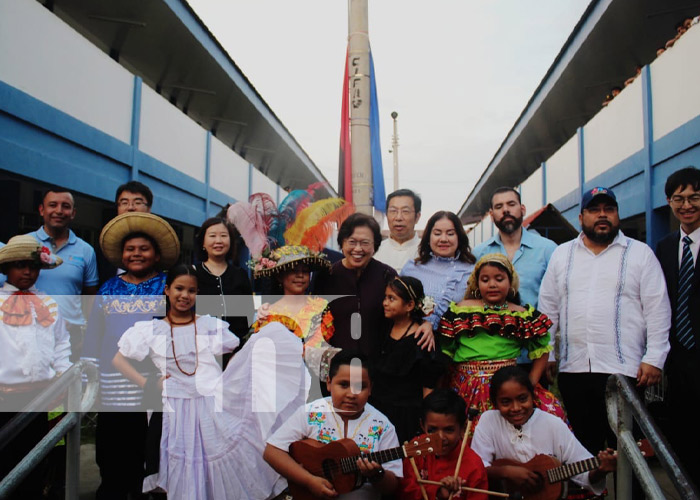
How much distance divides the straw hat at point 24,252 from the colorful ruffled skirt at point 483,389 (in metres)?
2.56

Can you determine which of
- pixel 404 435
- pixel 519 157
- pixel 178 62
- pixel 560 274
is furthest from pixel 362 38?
pixel 519 157

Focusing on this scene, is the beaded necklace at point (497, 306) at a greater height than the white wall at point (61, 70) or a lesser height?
lesser

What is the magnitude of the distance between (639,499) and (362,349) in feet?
6.01

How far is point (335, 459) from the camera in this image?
2.78 m

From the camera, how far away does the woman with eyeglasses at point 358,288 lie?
11.5ft

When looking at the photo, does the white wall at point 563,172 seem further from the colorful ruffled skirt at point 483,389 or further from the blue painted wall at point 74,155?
the colorful ruffled skirt at point 483,389

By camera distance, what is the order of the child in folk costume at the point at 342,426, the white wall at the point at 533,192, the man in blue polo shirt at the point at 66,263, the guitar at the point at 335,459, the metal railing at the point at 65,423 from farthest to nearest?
the white wall at the point at 533,192, the man in blue polo shirt at the point at 66,263, the child in folk costume at the point at 342,426, the guitar at the point at 335,459, the metal railing at the point at 65,423

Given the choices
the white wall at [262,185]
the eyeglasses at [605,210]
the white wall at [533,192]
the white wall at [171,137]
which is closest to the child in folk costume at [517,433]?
the eyeglasses at [605,210]

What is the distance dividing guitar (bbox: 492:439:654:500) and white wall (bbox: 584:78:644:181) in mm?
6496

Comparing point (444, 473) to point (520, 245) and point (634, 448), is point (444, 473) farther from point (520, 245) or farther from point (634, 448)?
point (520, 245)

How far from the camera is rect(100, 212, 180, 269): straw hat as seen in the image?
3.64 m

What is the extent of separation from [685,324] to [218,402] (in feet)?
8.95

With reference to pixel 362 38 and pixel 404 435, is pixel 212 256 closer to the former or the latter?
pixel 404 435

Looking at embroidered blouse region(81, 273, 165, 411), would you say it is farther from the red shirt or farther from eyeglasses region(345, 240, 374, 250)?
the red shirt
